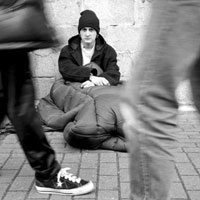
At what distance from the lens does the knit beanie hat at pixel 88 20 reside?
491cm

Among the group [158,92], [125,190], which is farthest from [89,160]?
[158,92]

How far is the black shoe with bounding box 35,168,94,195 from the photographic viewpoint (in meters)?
2.89

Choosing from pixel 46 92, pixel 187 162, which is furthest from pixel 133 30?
pixel 187 162

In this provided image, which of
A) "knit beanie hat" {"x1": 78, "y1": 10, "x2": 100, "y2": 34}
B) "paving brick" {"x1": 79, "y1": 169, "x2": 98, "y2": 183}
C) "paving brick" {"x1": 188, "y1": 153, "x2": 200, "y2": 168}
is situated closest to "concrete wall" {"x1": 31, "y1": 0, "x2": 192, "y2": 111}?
"knit beanie hat" {"x1": 78, "y1": 10, "x2": 100, "y2": 34}

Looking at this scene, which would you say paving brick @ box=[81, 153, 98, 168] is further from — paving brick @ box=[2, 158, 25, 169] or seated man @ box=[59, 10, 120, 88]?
seated man @ box=[59, 10, 120, 88]

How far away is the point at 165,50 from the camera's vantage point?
173 centimetres

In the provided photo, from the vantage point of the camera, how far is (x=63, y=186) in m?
2.89

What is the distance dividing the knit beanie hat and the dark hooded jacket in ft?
0.58

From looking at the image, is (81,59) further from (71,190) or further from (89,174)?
(71,190)

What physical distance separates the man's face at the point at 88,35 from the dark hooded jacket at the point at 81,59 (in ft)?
0.32

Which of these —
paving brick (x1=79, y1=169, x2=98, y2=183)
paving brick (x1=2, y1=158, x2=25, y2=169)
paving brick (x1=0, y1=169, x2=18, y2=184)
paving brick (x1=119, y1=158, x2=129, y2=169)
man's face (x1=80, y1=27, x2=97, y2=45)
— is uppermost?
man's face (x1=80, y1=27, x2=97, y2=45)

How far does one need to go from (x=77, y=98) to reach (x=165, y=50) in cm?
291

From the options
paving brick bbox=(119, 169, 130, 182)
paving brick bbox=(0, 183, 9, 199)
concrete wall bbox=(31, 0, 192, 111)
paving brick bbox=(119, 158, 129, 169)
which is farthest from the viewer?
concrete wall bbox=(31, 0, 192, 111)

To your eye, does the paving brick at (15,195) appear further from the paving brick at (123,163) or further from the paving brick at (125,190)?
the paving brick at (123,163)
